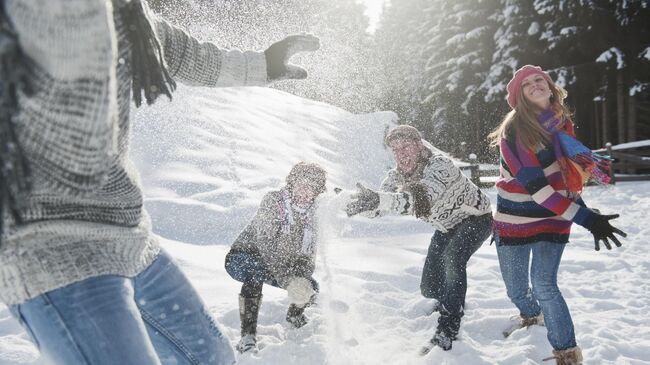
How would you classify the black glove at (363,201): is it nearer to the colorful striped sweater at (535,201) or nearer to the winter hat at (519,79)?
the colorful striped sweater at (535,201)

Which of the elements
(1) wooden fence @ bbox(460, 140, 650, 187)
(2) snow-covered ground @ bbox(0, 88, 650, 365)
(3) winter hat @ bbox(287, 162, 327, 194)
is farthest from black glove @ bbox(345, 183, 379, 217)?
(1) wooden fence @ bbox(460, 140, 650, 187)

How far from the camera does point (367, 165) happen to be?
55.0 feet

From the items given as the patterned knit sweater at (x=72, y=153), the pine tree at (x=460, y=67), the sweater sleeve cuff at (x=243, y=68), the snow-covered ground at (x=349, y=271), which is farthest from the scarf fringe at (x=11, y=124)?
the pine tree at (x=460, y=67)

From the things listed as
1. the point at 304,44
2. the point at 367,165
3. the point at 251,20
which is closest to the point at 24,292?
the point at 304,44

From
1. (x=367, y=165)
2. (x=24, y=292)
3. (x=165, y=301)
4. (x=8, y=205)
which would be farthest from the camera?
(x=367, y=165)

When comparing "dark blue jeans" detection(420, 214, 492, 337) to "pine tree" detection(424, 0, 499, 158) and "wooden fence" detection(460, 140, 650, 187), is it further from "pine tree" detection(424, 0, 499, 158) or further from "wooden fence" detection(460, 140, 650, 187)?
"pine tree" detection(424, 0, 499, 158)

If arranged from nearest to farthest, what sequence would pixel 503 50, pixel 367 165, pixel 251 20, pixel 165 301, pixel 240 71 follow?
pixel 165 301 → pixel 240 71 → pixel 367 165 → pixel 503 50 → pixel 251 20

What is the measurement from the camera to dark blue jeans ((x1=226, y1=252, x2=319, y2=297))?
144 inches

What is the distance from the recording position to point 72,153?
3.65ft

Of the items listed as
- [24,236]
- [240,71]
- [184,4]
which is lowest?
[24,236]

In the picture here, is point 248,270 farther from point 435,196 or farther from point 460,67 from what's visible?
point 460,67

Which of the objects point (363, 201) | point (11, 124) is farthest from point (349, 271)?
point (11, 124)

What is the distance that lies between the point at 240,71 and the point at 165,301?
36.2 inches

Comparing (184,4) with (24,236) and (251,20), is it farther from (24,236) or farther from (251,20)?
(24,236)
